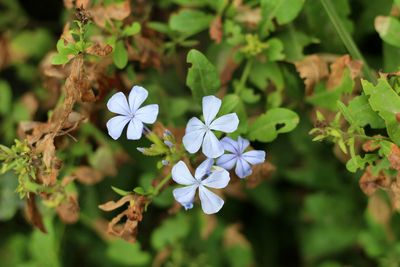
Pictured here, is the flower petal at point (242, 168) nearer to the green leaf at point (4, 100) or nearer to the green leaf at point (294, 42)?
the green leaf at point (294, 42)

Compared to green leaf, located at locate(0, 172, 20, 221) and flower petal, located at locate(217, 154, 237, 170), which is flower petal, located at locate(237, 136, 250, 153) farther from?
green leaf, located at locate(0, 172, 20, 221)

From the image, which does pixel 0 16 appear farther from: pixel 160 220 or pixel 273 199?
pixel 273 199

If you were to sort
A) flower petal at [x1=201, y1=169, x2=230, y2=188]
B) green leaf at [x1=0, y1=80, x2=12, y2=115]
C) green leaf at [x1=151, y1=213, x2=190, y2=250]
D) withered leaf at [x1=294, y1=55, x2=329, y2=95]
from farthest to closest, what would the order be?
green leaf at [x1=0, y1=80, x2=12, y2=115], green leaf at [x1=151, y1=213, x2=190, y2=250], withered leaf at [x1=294, y1=55, x2=329, y2=95], flower petal at [x1=201, y1=169, x2=230, y2=188]

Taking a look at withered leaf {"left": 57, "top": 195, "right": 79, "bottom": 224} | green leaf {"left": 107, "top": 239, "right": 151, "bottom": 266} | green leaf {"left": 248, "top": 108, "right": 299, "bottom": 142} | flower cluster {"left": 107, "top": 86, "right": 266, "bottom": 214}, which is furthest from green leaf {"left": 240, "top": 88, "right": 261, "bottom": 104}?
green leaf {"left": 107, "top": 239, "right": 151, "bottom": 266}

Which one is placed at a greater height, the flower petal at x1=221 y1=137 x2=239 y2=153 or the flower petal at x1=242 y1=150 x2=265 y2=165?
the flower petal at x1=221 y1=137 x2=239 y2=153

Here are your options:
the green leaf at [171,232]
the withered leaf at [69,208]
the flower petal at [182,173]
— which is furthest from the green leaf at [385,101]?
the green leaf at [171,232]

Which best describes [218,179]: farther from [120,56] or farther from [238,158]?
[120,56]
